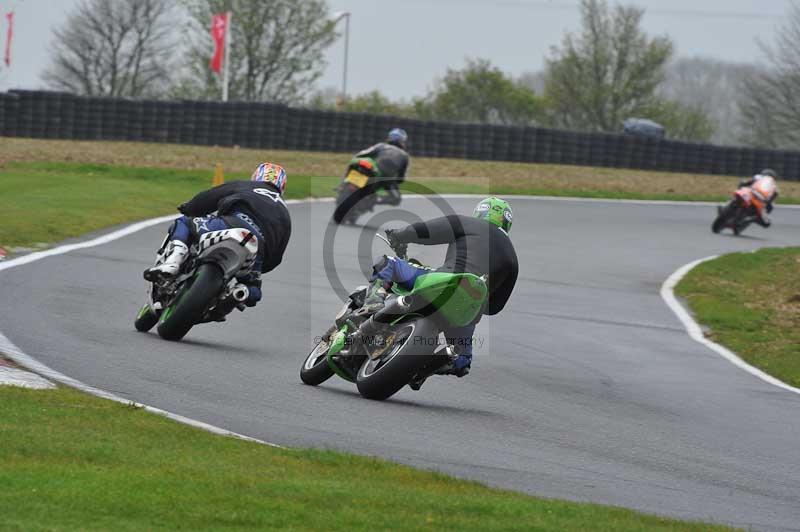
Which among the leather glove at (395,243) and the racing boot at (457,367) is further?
the leather glove at (395,243)

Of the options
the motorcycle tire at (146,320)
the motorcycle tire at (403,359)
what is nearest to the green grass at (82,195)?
the motorcycle tire at (146,320)

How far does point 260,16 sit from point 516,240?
4200cm

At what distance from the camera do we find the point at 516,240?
23.4 m

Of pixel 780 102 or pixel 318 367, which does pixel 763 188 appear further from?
pixel 780 102

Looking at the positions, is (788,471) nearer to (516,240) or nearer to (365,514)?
(365,514)

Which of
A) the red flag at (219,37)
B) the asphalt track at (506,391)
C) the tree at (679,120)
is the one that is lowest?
the asphalt track at (506,391)

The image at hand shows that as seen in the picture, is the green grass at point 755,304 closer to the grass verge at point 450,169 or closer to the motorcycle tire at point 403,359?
the motorcycle tire at point 403,359

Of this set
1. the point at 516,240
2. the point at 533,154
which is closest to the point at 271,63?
the point at 533,154

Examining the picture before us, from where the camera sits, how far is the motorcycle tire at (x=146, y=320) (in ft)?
35.9

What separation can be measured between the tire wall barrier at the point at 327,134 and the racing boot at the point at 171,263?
79.8 feet

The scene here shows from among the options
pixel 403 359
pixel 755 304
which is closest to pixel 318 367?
pixel 403 359

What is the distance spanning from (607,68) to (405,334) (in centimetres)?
6472

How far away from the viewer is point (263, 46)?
63.9 meters

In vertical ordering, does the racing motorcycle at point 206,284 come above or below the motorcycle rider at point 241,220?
below
